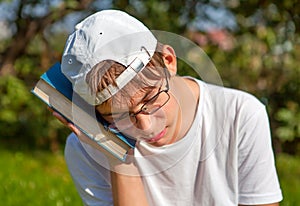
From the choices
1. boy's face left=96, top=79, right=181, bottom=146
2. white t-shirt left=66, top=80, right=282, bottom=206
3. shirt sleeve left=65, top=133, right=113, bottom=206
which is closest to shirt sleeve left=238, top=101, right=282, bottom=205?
white t-shirt left=66, top=80, right=282, bottom=206

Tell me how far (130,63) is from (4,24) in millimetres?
3774

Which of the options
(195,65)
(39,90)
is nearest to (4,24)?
→ (195,65)

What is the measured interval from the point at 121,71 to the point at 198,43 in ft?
8.52

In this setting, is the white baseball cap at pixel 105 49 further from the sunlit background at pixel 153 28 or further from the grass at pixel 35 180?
the grass at pixel 35 180

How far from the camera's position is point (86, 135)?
1.80 metres

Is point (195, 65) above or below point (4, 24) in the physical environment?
above

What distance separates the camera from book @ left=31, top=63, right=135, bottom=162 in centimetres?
170

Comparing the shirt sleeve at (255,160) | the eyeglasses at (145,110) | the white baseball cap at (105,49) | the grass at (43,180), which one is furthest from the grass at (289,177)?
the white baseball cap at (105,49)

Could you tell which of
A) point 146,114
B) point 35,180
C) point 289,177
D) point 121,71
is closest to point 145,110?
point 146,114

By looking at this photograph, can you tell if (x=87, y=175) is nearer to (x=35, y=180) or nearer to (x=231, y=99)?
(x=231, y=99)

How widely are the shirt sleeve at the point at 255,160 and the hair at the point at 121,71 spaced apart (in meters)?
0.29

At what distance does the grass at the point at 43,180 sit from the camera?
3670 millimetres

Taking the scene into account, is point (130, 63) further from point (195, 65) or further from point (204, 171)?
point (195, 65)

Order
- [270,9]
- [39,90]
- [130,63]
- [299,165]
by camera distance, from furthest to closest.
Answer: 1. [299,165]
2. [270,9]
3. [39,90]
4. [130,63]
